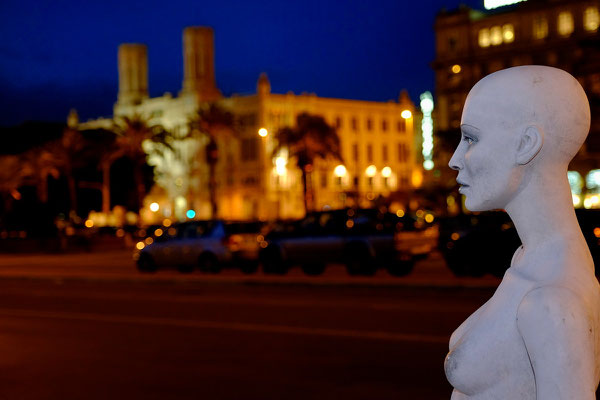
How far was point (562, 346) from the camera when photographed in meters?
1.67

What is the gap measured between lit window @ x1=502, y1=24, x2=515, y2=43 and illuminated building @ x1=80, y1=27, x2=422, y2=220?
771 inches

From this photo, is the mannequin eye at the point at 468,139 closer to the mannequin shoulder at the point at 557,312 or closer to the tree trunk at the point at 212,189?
the mannequin shoulder at the point at 557,312

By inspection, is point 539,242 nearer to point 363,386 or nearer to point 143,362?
point 363,386

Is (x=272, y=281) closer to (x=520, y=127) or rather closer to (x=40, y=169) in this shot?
(x=520, y=127)

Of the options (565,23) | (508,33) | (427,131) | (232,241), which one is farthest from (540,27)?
(232,241)

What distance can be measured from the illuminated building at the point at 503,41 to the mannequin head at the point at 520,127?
236 ft

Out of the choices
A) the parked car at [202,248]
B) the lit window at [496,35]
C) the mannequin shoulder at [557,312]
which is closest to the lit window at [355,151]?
the lit window at [496,35]

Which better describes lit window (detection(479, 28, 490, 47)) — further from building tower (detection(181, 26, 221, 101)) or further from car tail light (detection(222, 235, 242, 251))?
car tail light (detection(222, 235, 242, 251))

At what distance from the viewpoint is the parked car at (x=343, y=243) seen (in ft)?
82.2

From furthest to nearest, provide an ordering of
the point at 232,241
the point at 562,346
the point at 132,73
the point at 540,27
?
the point at 132,73 → the point at 540,27 → the point at 232,241 → the point at 562,346

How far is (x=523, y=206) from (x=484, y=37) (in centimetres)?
8802

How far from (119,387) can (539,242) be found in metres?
8.15

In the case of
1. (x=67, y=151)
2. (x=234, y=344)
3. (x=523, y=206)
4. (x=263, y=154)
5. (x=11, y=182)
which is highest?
(x=263, y=154)

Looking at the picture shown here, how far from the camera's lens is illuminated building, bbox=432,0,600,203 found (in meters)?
78.2
